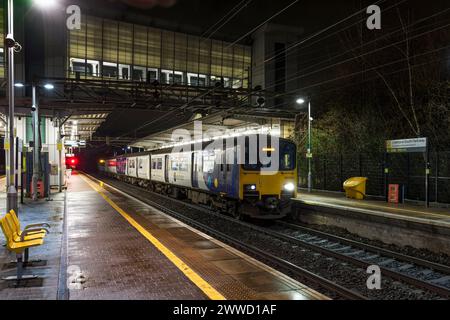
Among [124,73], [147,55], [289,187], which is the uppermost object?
[147,55]

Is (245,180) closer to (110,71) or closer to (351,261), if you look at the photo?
(351,261)

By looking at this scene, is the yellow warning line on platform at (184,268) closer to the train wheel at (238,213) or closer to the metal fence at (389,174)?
the train wheel at (238,213)

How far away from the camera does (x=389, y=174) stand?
59.2 feet

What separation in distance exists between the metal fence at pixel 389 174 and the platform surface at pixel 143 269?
10.1 meters

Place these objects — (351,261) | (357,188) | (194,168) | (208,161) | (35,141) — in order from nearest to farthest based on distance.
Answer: (351,261), (208,161), (194,168), (357,188), (35,141)

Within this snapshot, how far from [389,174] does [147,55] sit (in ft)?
90.1

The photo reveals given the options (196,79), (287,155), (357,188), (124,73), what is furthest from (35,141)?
(196,79)

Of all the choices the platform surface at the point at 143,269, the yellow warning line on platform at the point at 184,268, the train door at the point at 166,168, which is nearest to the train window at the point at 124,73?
the train door at the point at 166,168

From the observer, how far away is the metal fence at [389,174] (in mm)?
15328

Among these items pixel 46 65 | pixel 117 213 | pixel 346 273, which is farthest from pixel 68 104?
pixel 346 273

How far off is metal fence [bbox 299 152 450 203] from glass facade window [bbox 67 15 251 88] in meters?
14.9

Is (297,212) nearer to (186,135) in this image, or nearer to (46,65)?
(186,135)
